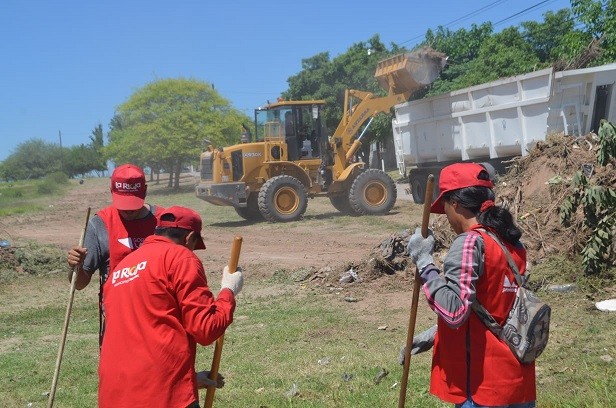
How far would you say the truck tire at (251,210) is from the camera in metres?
21.9

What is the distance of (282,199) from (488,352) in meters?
18.0

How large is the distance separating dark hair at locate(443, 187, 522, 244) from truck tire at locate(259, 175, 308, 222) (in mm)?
17391

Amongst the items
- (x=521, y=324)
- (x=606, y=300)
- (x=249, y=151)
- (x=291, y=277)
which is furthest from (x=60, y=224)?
(x=521, y=324)

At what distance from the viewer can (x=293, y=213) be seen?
2123 cm

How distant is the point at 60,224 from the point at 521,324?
1045 inches

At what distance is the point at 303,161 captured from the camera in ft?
70.8

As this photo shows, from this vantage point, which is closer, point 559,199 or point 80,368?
point 80,368

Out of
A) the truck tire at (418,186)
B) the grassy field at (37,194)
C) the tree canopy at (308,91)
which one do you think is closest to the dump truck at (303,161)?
the truck tire at (418,186)

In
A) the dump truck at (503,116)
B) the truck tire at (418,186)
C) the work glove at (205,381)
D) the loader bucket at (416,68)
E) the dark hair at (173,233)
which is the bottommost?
the truck tire at (418,186)

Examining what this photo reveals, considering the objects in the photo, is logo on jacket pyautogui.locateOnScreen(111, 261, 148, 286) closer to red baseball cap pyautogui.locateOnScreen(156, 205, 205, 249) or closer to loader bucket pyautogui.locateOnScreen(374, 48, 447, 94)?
red baseball cap pyautogui.locateOnScreen(156, 205, 205, 249)

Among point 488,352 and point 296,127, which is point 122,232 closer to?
point 488,352

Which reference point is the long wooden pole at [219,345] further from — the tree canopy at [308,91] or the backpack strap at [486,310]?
the tree canopy at [308,91]

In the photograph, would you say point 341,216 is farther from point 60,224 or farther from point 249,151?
point 60,224

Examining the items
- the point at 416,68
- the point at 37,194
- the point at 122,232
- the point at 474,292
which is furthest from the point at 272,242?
the point at 37,194
